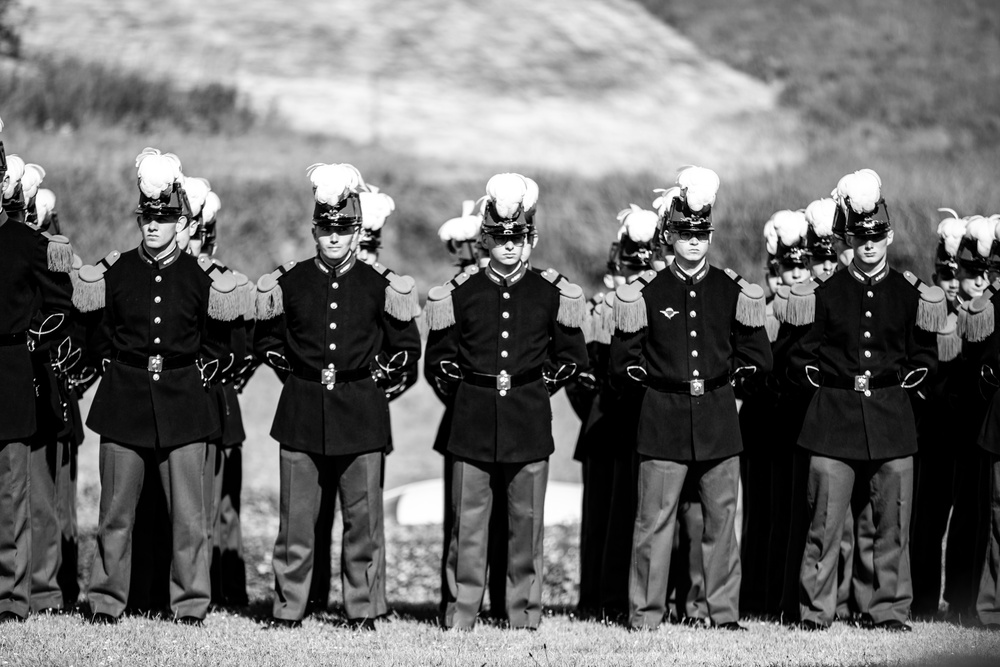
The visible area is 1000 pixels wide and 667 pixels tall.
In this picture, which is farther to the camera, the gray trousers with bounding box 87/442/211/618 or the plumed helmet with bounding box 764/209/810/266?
the plumed helmet with bounding box 764/209/810/266

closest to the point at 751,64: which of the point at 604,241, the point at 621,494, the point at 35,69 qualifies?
the point at 604,241

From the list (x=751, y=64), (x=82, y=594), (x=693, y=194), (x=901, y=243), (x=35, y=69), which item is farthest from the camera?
(x=751, y=64)

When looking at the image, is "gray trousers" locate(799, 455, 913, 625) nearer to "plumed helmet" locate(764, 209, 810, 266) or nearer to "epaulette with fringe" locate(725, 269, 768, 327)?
"epaulette with fringe" locate(725, 269, 768, 327)

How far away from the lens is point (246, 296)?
873cm

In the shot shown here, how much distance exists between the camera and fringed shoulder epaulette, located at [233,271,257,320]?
28.6ft

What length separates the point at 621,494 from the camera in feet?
31.0

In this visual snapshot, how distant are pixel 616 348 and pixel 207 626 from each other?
2808mm

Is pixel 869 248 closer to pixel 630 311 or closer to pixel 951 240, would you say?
pixel 951 240

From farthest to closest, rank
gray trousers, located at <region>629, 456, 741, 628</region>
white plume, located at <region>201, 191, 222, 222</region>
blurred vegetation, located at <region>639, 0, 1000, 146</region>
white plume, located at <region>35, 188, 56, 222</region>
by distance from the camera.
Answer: blurred vegetation, located at <region>639, 0, 1000, 146</region>, white plume, located at <region>201, 191, 222, 222</region>, white plume, located at <region>35, 188, 56, 222</region>, gray trousers, located at <region>629, 456, 741, 628</region>

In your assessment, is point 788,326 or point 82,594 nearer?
point 788,326

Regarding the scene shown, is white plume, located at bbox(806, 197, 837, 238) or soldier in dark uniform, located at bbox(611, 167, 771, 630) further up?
white plume, located at bbox(806, 197, 837, 238)

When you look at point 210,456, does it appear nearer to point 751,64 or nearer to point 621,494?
point 621,494

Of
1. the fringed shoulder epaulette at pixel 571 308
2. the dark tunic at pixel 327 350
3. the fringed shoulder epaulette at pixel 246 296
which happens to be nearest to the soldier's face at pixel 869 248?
the fringed shoulder epaulette at pixel 571 308

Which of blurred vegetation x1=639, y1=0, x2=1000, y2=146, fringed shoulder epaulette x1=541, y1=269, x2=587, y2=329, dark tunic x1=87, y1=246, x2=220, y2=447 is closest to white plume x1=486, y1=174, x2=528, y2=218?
fringed shoulder epaulette x1=541, y1=269, x2=587, y2=329
